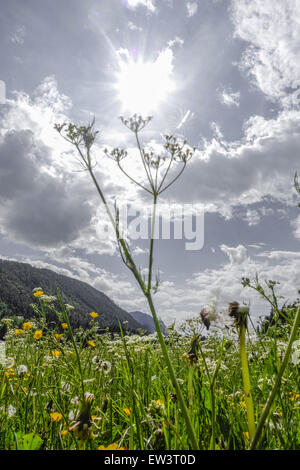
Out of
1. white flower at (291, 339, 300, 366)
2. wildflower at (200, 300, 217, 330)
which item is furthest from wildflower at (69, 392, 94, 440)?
white flower at (291, 339, 300, 366)

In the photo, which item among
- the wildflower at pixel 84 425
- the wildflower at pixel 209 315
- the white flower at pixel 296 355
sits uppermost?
the wildflower at pixel 209 315

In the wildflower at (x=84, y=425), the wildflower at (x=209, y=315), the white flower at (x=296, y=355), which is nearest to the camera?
the wildflower at (x=209, y=315)

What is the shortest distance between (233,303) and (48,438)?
Result: 194cm

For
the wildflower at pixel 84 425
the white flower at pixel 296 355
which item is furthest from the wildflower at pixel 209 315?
the white flower at pixel 296 355

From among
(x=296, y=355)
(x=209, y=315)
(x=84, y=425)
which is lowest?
(x=84, y=425)

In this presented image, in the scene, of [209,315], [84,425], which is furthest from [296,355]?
[84,425]

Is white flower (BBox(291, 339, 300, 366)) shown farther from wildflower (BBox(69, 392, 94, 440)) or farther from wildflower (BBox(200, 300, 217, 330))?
wildflower (BBox(69, 392, 94, 440))

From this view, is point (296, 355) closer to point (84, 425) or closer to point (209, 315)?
point (209, 315)

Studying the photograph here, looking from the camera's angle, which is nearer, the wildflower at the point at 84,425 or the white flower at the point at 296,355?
the wildflower at the point at 84,425

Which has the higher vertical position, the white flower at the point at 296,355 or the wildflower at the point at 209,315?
the wildflower at the point at 209,315

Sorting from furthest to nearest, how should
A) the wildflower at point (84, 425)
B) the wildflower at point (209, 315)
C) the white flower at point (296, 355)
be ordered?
the white flower at point (296, 355), the wildflower at point (84, 425), the wildflower at point (209, 315)

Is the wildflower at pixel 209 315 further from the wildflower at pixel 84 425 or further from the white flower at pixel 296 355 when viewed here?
the white flower at pixel 296 355
